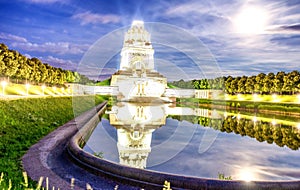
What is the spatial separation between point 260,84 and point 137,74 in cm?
2712

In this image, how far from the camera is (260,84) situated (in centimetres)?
6059

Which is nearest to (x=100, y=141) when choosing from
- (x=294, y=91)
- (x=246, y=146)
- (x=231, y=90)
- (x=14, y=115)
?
(x=14, y=115)

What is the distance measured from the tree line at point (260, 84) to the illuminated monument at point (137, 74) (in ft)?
37.8

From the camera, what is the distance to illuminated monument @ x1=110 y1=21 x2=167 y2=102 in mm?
62844

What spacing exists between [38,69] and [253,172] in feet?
176

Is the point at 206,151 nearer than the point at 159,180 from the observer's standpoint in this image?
No

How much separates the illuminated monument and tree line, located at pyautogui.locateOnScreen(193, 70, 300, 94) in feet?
37.8

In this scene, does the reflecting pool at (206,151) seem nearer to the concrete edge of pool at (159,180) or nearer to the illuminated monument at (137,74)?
the concrete edge of pool at (159,180)

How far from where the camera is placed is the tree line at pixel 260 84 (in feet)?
168

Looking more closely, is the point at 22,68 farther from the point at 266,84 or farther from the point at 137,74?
the point at 266,84

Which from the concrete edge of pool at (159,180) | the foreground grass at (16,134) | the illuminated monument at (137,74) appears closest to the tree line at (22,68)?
the illuminated monument at (137,74)

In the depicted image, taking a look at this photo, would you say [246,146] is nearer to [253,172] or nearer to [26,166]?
[253,172]

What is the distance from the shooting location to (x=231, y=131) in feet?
64.7

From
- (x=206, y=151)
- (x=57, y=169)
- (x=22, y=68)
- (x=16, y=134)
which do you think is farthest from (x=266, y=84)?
(x=57, y=169)
